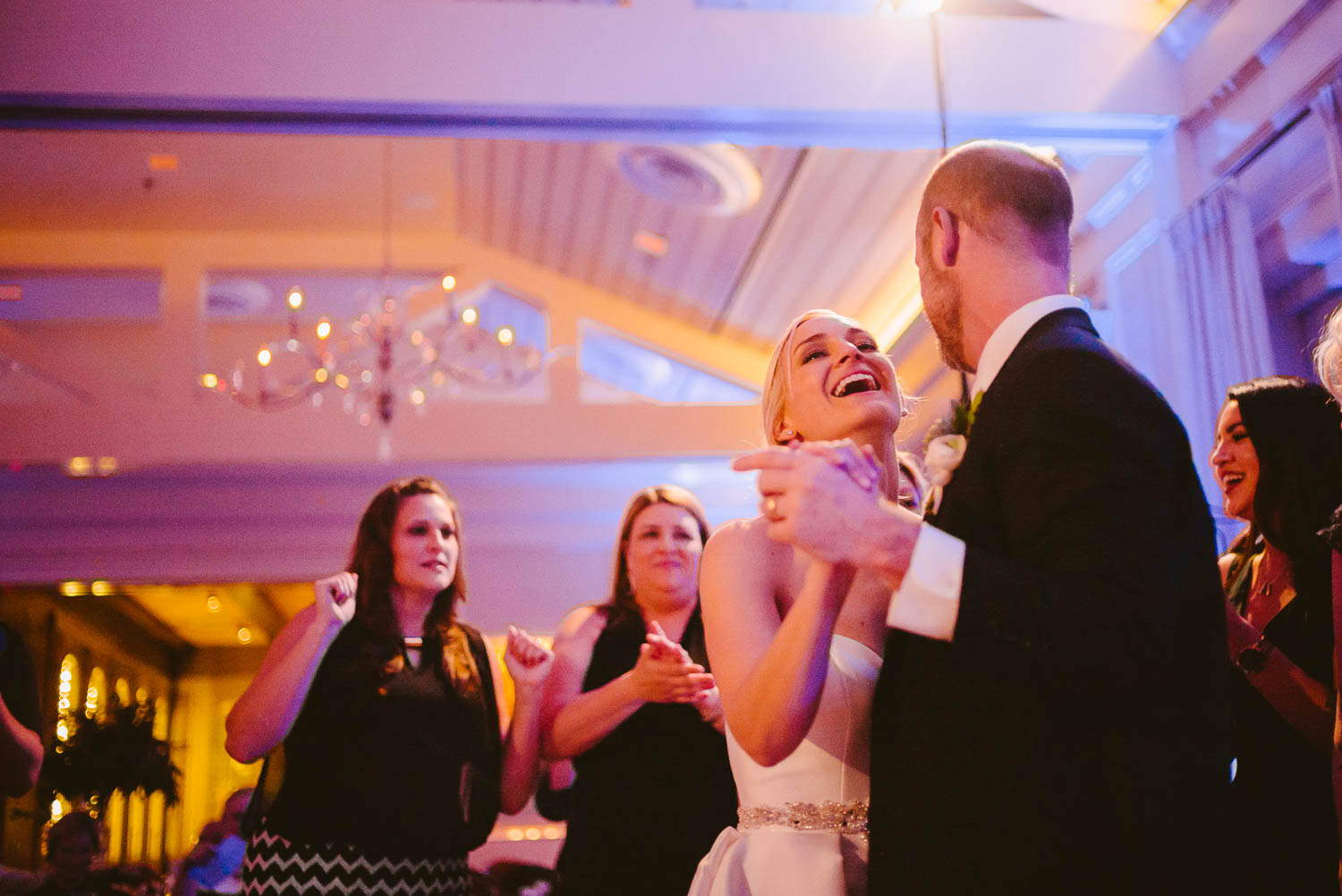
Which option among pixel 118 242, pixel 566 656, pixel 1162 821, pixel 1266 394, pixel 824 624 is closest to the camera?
pixel 1162 821

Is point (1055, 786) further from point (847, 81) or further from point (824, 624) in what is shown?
point (847, 81)

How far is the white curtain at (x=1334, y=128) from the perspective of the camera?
149 inches

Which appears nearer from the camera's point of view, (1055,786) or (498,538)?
(1055,786)

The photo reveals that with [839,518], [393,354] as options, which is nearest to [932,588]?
[839,518]

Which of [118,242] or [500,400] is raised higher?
[118,242]

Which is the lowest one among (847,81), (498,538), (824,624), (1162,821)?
(1162,821)

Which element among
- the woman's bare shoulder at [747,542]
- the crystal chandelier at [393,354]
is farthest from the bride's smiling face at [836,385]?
the crystal chandelier at [393,354]

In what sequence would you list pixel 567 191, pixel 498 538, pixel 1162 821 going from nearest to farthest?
pixel 1162 821, pixel 567 191, pixel 498 538

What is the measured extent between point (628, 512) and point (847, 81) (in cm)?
213

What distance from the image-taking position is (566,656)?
3.06 metres

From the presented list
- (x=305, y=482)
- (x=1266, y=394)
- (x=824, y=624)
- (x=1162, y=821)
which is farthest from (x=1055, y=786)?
(x=305, y=482)

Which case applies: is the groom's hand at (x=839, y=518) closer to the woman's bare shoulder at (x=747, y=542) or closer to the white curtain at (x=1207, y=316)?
the woman's bare shoulder at (x=747, y=542)

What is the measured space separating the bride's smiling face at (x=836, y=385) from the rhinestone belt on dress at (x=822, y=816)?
56 centimetres

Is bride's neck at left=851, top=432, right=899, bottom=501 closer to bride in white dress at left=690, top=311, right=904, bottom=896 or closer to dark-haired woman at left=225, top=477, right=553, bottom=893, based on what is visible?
bride in white dress at left=690, top=311, right=904, bottom=896
